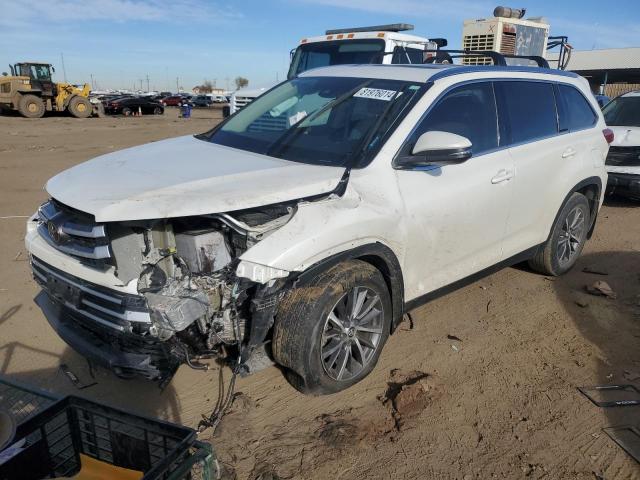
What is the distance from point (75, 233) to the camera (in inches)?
113

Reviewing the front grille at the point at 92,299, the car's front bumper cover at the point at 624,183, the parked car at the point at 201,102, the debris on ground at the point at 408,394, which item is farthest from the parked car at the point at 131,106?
the debris on ground at the point at 408,394

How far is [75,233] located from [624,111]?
9.74 meters

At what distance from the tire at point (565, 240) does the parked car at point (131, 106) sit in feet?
119

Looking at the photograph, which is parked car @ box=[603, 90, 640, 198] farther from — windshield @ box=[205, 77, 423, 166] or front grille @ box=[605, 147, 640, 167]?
windshield @ box=[205, 77, 423, 166]

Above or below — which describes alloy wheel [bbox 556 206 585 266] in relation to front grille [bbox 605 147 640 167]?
below

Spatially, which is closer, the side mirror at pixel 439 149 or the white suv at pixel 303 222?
the white suv at pixel 303 222

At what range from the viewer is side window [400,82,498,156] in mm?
3732

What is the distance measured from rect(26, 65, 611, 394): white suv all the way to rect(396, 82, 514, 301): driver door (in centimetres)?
1

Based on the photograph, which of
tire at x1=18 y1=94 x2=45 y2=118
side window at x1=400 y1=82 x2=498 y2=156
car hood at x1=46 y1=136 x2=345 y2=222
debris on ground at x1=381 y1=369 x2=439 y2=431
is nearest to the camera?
car hood at x1=46 y1=136 x2=345 y2=222

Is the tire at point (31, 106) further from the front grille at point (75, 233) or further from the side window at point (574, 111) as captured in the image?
the side window at point (574, 111)

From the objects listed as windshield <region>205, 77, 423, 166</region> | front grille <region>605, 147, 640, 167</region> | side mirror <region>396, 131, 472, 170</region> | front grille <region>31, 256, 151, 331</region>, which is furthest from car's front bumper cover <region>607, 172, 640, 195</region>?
front grille <region>31, 256, 151, 331</region>

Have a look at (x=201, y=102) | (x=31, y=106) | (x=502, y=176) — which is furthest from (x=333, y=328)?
(x=201, y=102)

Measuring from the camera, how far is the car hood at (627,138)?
8.48m

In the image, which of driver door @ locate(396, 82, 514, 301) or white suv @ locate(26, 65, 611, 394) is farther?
driver door @ locate(396, 82, 514, 301)
